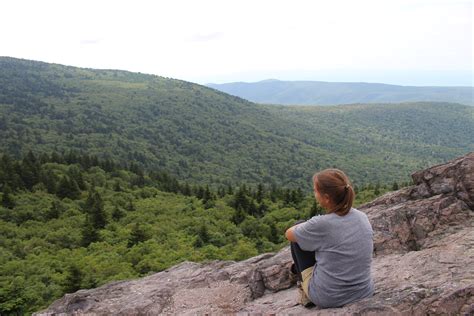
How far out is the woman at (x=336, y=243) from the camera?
621cm

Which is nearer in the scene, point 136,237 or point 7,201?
point 136,237

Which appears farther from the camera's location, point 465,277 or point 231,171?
point 231,171

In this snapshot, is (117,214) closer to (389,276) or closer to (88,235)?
(88,235)

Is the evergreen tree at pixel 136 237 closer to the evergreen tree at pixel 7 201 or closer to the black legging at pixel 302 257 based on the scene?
the evergreen tree at pixel 7 201

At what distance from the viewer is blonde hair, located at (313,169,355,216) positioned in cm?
609

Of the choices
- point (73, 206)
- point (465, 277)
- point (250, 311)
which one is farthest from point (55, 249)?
point (465, 277)

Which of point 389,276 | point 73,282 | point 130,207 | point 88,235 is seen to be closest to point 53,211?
point 130,207

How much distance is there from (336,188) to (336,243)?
3.06ft

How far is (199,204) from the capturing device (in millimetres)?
50969

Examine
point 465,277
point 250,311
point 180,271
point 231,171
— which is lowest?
point 231,171

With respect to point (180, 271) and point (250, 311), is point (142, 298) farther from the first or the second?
point (250, 311)

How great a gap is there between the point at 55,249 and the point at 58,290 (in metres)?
11.1

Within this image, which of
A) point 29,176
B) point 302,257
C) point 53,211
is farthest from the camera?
point 29,176

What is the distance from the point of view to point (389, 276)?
8.10 metres
